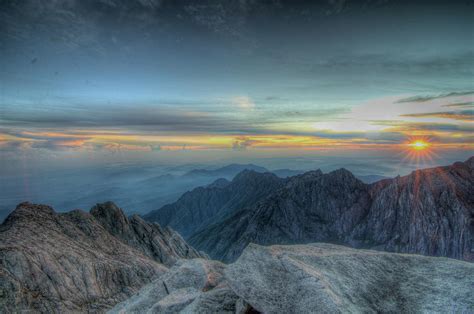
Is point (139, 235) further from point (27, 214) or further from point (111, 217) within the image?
point (27, 214)

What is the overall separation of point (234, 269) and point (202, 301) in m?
4.58

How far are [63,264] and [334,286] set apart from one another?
8259 centimetres

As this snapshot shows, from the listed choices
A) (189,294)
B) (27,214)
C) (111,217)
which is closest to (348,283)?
(189,294)

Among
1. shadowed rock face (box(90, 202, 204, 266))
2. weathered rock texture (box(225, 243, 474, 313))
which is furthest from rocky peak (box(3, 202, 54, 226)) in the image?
weathered rock texture (box(225, 243, 474, 313))

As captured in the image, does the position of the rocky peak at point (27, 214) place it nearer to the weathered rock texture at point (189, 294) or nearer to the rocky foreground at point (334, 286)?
the weathered rock texture at point (189, 294)

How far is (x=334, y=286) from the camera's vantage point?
2681 centimetres

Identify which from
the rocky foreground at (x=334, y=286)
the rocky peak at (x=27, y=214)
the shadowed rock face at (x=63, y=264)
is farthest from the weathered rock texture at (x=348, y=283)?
the rocky peak at (x=27, y=214)

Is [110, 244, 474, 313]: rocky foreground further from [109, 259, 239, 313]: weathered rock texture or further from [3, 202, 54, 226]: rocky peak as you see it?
[3, 202, 54, 226]: rocky peak

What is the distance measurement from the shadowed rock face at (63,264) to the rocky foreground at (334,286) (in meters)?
57.6

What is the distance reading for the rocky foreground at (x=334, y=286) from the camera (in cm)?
2486

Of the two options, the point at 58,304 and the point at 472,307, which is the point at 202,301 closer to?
the point at 472,307

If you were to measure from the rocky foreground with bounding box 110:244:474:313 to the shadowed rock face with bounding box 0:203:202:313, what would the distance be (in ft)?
189

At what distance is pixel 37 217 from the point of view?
333 ft

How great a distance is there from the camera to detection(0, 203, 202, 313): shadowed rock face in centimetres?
7212
